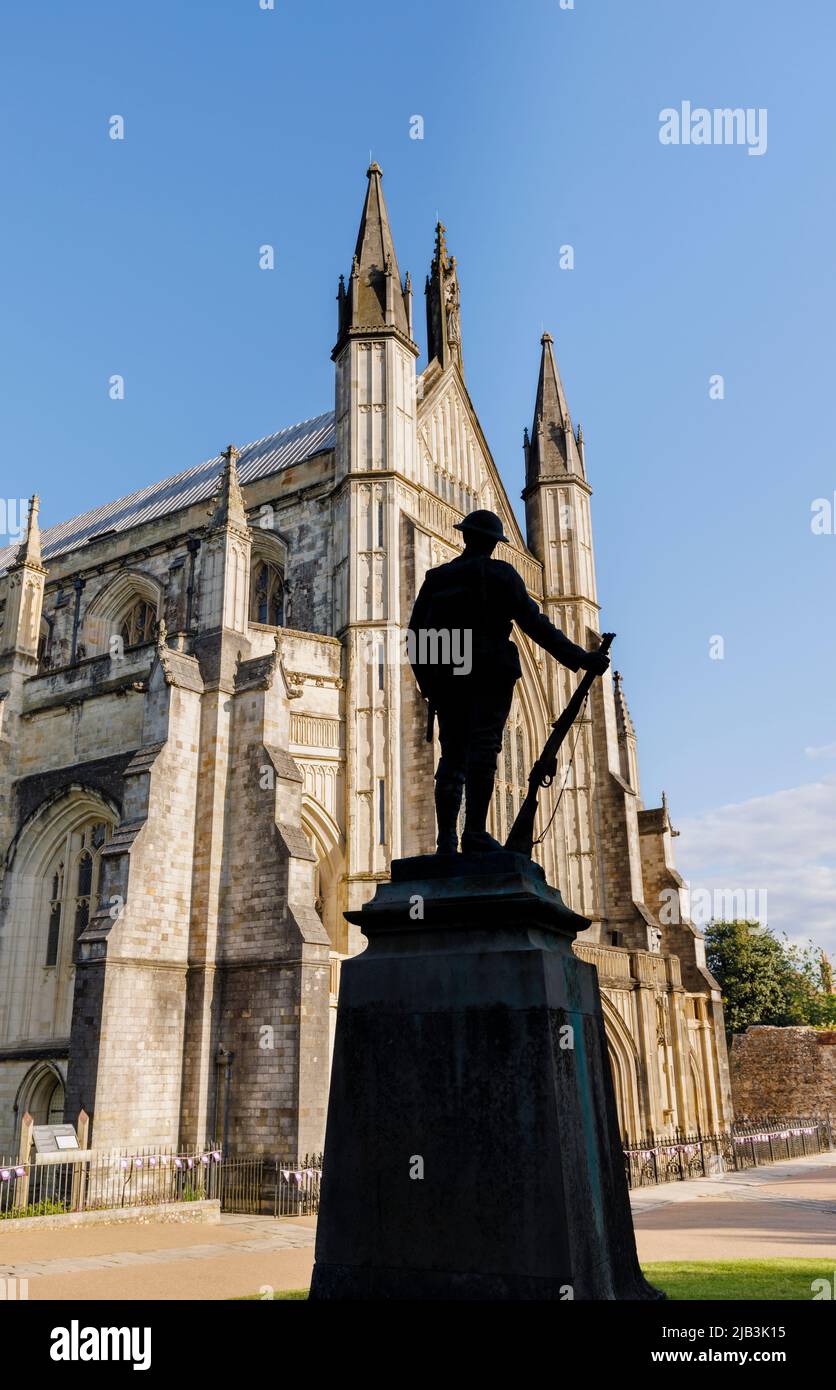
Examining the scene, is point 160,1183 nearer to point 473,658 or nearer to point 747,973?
point 473,658

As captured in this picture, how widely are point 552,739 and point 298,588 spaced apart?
2164cm

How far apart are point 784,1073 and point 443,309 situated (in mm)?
30360

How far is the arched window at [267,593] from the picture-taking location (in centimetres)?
2900

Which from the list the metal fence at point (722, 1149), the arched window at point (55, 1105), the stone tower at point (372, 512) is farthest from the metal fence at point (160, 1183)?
the metal fence at point (722, 1149)

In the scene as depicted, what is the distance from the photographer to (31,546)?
25.7m

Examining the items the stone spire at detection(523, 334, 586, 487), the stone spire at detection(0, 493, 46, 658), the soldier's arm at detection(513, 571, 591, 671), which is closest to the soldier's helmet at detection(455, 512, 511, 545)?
the soldier's arm at detection(513, 571, 591, 671)

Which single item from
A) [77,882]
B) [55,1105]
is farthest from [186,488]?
[55,1105]

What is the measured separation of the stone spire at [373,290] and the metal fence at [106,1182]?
19.0 m

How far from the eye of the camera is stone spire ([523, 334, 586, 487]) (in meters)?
35.6

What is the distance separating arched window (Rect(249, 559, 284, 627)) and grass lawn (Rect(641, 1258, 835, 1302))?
2141 centimetres
